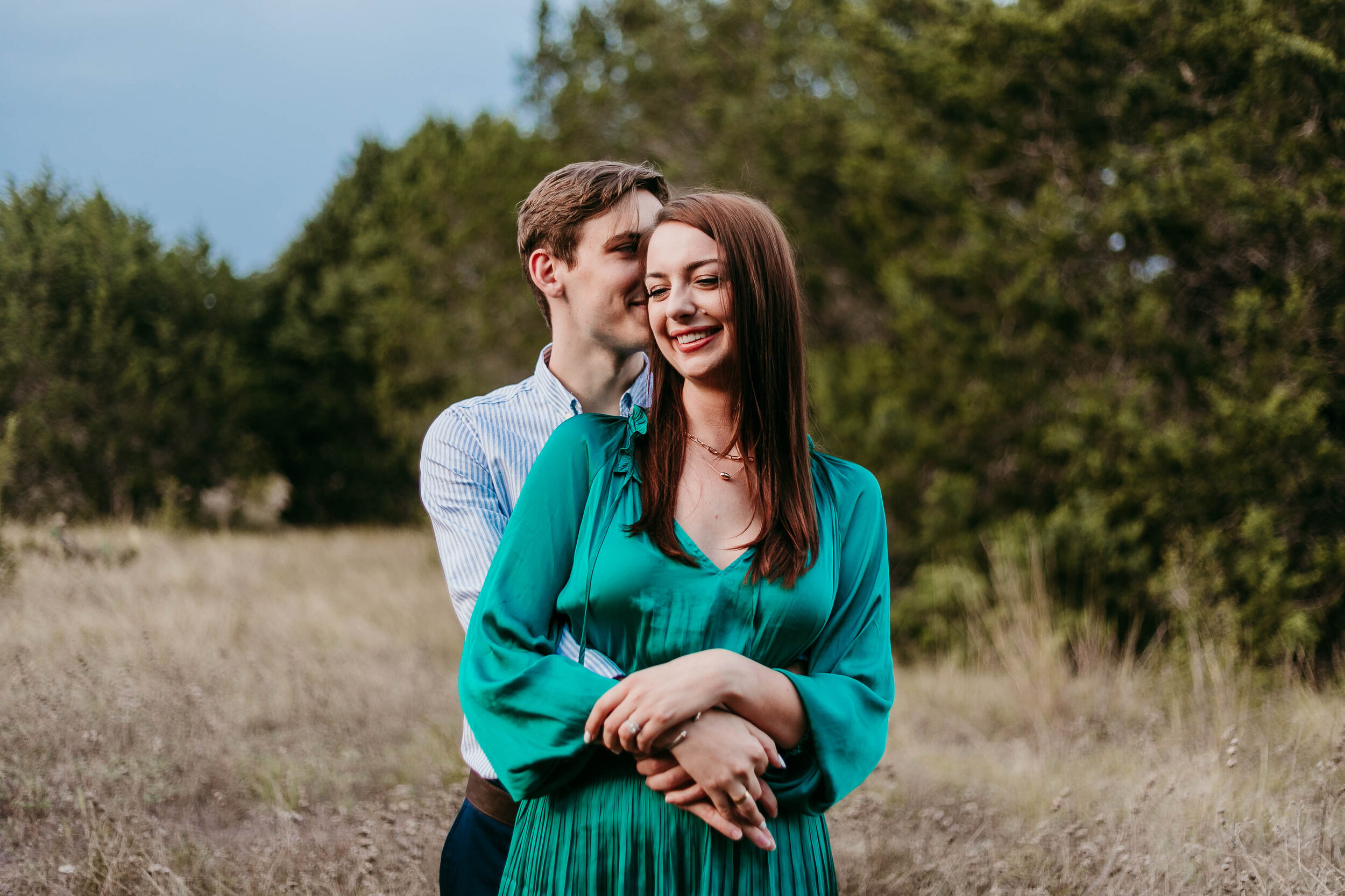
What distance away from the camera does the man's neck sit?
2168 millimetres

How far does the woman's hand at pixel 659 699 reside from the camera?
1.48 metres

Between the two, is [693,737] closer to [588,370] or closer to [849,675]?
[849,675]

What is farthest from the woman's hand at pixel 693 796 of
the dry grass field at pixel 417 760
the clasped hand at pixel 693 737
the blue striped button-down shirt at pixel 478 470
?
the dry grass field at pixel 417 760

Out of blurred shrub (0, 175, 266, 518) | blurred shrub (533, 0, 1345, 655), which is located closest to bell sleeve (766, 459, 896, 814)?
blurred shrub (533, 0, 1345, 655)

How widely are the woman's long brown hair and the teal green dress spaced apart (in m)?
0.03

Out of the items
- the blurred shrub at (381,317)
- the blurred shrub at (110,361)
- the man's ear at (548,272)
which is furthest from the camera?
the blurred shrub at (381,317)

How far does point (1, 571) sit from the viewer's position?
20.0 feet

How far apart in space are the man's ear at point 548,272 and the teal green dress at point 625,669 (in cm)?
59

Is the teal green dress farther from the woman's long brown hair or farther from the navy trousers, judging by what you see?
the navy trousers

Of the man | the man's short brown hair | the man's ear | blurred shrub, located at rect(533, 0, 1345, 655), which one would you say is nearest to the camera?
the man

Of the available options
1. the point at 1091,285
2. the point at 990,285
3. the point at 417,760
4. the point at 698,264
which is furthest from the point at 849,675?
the point at 990,285

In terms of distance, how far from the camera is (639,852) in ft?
5.38

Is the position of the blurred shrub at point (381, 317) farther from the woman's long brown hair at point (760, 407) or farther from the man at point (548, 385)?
the woman's long brown hair at point (760, 407)

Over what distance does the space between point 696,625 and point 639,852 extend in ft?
1.31
